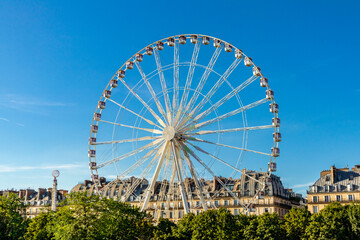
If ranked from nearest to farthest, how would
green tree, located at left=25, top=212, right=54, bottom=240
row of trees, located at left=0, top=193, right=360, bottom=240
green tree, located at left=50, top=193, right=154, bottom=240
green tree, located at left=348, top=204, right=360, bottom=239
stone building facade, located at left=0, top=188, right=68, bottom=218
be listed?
green tree, located at left=50, top=193, right=154, bottom=240 → row of trees, located at left=0, top=193, right=360, bottom=240 → green tree, located at left=348, top=204, right=360, bottom=239 → green tree, located at left=25, top=212, right=54, bottom=240 → stone building facade, located at left=0, top=188, right=68, bottom=218

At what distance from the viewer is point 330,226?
56.8m

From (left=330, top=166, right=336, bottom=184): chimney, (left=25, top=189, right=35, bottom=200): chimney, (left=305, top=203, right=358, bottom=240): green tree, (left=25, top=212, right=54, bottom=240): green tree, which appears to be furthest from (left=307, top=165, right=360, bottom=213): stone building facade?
(left=25, top=189, right=35, bottom=200): chimney

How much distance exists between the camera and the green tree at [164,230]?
5891cm


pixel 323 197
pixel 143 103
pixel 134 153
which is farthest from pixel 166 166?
pixel 323 197

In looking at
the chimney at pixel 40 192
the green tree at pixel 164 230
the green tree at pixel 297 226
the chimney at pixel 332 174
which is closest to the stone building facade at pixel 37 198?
the chimney at pixel 40 192

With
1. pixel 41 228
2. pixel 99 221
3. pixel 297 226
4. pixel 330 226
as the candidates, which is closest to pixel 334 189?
pixel 297 226

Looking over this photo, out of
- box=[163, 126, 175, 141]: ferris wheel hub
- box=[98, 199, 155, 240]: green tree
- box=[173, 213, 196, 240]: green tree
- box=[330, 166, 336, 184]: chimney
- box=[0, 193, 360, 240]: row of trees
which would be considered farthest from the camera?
box=[330, 166, 336, 184]: chimney

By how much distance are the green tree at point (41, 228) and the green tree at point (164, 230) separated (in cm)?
1391

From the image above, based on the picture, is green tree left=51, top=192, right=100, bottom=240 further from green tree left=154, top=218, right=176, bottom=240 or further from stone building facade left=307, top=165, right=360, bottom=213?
stone building facade left=307, top=165, right=360, bottom=213

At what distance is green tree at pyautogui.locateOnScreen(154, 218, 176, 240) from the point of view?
58.9 m

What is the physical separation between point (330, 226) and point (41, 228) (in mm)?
37120

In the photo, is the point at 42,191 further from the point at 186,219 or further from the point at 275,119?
the point at 275,119

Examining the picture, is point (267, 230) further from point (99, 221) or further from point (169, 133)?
point (99, 221)

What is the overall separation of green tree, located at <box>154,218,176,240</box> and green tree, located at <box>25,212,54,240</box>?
1391 centimetres
